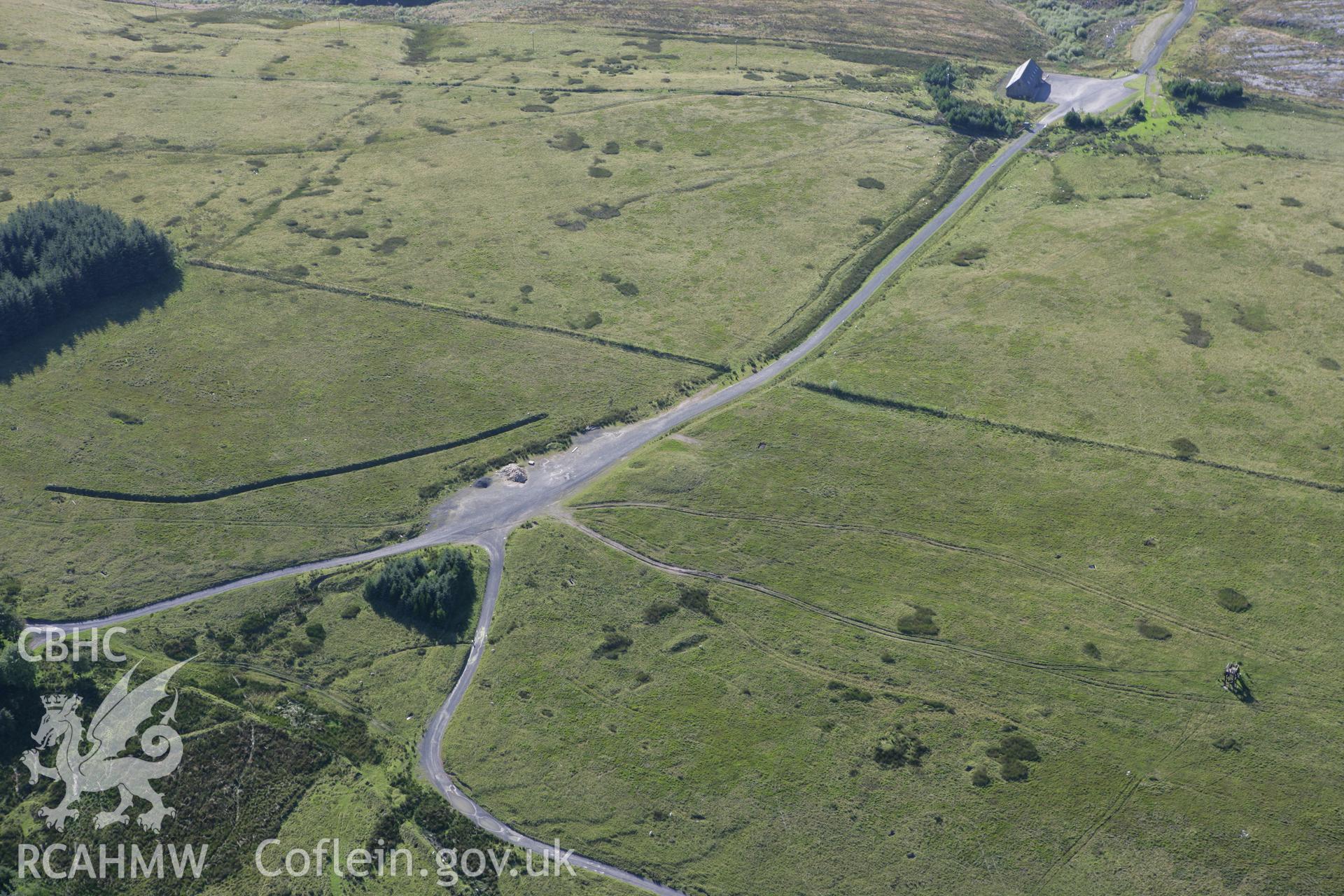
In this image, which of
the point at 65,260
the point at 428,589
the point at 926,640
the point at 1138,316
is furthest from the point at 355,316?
the point at 1138,316

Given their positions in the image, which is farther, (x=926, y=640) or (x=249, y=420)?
(x=249, y=420)

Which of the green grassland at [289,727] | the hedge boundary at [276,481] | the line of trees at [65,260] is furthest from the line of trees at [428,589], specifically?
the line of trees at [65,260]

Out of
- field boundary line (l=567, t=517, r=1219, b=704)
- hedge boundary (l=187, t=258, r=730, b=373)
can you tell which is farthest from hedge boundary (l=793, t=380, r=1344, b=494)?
field boundary line (l=567, t=517, r=1219, b=704)

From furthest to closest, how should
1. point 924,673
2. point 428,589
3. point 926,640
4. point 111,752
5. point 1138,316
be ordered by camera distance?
point 1138,316, point 428,589, point 926,640, point 924,673, point 111,752

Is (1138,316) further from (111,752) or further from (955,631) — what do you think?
(111,752)

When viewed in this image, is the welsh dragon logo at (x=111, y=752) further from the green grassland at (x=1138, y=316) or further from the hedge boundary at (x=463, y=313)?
the green grassland at (x=1138, y=316)

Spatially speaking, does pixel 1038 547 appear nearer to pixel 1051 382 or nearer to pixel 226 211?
pixel 1051 382

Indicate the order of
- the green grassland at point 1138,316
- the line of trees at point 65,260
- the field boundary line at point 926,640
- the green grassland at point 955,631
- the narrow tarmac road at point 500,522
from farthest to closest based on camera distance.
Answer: the line of trees at point 65,260, the green grassland at point 1138,316, the field boundary line at point 926,640, the narrow tarmac road at point 500,522, the green grassland at point 955,631
